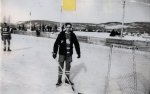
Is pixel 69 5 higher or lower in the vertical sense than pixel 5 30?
higher

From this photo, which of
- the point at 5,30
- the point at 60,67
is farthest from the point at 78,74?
the point at 5,30

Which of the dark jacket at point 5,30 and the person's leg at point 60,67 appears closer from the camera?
the person's leg at point 60,67

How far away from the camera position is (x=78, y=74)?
4.35 meters

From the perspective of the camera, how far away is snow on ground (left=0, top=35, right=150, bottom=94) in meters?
3.71

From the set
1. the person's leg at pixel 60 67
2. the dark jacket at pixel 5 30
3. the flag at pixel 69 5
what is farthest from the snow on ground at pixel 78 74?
the flag at pixel 69 5

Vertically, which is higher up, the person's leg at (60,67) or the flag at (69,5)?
the flag at (69,5)

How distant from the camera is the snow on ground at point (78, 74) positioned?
12.2 feet

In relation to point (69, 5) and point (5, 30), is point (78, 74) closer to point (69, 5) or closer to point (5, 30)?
point (69, 5)

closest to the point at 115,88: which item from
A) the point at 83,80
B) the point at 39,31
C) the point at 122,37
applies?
the point at 83,80

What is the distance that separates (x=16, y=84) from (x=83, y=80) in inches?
36.3

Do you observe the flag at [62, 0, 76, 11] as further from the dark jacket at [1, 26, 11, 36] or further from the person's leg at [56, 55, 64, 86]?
the dark jacket at [1, 26, 11, 36]

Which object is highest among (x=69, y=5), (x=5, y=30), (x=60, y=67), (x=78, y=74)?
(x=69, y=5)

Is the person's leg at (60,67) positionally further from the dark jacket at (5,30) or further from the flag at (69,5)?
the dark jacket at (5,30)

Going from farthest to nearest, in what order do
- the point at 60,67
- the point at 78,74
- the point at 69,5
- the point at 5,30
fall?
1. the point at 5,30
2. the point at 78,74
3. the point at 69,5
4. the point at 60,67
